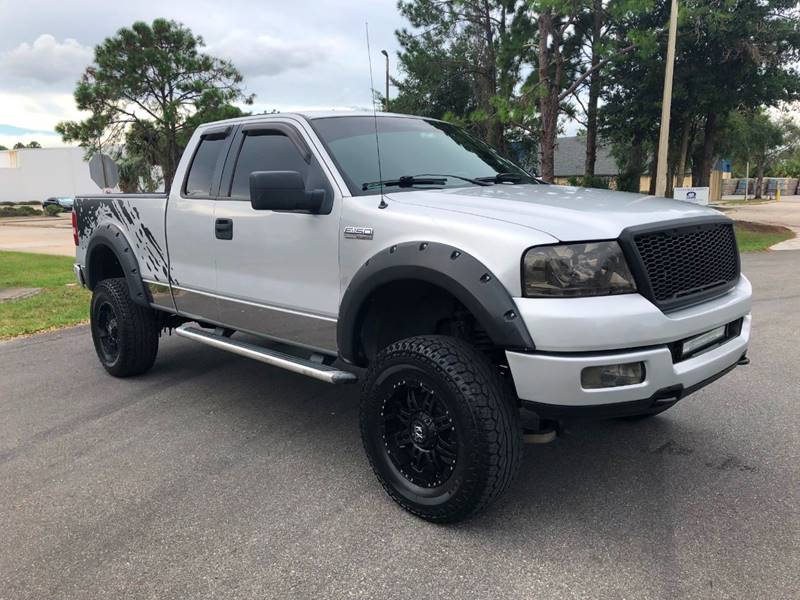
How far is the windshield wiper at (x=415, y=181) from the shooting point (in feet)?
12.0

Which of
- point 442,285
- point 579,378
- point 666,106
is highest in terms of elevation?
point 666,106

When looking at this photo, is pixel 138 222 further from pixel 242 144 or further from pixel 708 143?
pixel 708 143

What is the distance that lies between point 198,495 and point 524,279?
2.01 metres

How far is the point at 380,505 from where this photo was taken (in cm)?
330

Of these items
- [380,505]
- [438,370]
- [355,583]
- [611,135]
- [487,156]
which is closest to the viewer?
[355,583]

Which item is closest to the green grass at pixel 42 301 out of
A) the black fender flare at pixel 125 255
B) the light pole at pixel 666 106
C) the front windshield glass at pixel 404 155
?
the black fender flare at pixel 125 255

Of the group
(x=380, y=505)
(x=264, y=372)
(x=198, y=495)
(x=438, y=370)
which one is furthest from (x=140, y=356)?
(x=438, y=370)

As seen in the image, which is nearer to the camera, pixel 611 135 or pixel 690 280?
pixel 690 280

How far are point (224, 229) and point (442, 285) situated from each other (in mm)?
1854

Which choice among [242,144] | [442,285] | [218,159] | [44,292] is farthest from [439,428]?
[44,292]

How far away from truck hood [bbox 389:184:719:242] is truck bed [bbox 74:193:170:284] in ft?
7.35

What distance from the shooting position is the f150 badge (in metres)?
3.35

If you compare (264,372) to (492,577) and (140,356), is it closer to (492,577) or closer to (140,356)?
(140,356)

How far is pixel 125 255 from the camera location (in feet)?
17.3
